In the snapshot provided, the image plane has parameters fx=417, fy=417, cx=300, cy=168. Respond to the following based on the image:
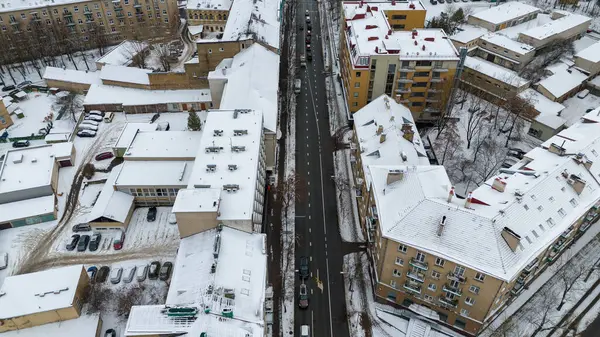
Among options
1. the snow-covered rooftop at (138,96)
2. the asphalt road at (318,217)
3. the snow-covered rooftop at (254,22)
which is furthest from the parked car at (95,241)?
the snow-covered rooftop at (254,22)

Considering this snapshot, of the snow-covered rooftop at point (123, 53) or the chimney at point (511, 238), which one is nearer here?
the chimney at point (511, 238)

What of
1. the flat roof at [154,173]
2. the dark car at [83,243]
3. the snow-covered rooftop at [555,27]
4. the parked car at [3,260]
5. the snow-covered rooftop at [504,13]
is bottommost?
the parked car at [3,260]

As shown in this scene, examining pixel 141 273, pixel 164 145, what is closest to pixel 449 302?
pixel 141 273

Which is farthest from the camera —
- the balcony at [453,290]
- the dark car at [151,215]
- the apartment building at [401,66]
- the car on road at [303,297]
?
the apartment building at [401,66]

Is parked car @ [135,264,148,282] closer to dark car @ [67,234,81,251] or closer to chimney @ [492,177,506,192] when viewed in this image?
dark car @ [67,234,81,251]

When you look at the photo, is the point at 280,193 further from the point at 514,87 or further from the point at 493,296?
the point at 514,87

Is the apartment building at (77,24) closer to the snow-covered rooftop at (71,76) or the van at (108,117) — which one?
the snow-covered rooftop at (71,76)

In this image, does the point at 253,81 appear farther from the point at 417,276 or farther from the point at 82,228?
the point at 417,276

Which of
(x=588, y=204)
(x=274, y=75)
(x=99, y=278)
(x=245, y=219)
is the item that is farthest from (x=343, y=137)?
(x=99, y=278)
